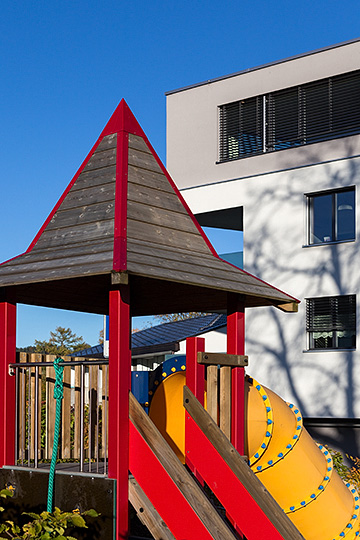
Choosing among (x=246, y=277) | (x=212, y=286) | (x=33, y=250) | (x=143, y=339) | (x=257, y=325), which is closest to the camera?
(x=212, y=286)

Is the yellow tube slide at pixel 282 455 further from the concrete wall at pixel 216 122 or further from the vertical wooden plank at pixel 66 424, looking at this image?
the concrete wall at pixel 216 122

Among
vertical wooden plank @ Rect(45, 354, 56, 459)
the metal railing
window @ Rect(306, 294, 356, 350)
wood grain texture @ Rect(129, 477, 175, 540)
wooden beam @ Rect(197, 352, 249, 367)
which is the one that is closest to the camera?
wood grain texture @ Rect(129, 477, 175, 540)

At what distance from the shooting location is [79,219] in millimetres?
8594

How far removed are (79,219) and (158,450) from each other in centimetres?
265

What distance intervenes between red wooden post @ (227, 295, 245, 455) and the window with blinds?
1339cm

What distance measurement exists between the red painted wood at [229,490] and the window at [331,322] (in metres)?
13.9

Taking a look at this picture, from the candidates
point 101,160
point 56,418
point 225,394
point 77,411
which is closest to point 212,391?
point 225,394

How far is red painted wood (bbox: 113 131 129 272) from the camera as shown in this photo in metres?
7.52

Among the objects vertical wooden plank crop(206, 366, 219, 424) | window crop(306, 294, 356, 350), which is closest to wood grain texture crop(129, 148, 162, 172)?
vertical wooden plank crop(206, 366, 219, 424)

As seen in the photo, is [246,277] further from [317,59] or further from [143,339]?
[143,339]

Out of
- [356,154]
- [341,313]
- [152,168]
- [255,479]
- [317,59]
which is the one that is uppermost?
[317,59]

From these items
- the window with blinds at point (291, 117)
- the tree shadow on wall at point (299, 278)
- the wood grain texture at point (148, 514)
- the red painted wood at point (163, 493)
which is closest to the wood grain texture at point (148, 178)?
the red painted wood at point (163, 493)

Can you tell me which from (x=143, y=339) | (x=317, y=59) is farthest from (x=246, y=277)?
(x=143, y=339)

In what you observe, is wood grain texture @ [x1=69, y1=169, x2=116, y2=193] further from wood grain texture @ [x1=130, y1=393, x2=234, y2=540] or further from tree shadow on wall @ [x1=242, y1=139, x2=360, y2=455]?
tree shadow on wall @ [x1=242, y1=139, x2=360, y2=455]
